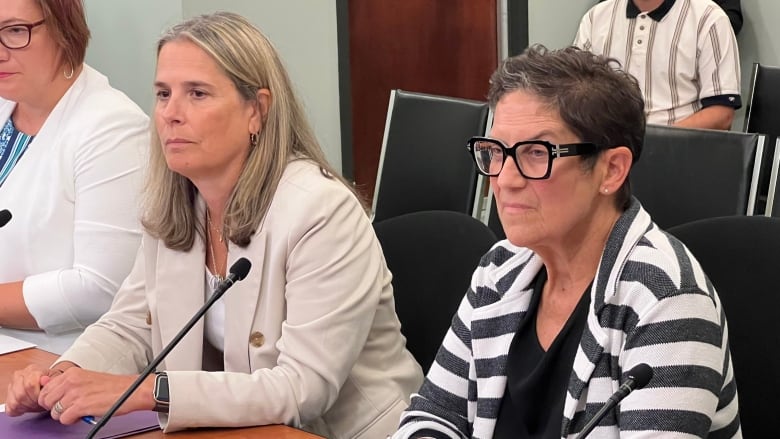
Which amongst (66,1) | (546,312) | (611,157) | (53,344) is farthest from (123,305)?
(611,157)

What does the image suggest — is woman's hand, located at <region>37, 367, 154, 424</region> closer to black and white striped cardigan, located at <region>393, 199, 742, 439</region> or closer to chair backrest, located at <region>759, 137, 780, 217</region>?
black and white striped cardigan, located at <region>393, 199, 742, 439</region>

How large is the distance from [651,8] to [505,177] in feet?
9.45

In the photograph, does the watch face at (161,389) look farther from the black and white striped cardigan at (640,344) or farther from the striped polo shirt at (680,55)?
the striped polo shirt at (680,55)

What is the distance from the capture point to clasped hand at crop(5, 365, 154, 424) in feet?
5.22

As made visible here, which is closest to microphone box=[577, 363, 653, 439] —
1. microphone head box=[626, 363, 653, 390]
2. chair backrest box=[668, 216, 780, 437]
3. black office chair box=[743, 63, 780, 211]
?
microphone head box=[626, 363, 653, 390]

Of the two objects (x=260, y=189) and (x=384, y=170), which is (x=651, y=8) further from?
(x=260, y=189)

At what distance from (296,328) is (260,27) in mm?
2594

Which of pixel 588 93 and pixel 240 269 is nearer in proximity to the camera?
pixel 588 93

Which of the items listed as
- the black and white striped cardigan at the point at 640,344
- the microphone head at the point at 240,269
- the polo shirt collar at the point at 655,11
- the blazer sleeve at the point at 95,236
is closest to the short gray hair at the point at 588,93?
the black and white striped cardigan at the point at 640,344

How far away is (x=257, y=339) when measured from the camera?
181 centimetres

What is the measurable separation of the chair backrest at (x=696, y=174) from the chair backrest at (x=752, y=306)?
0.41 metres

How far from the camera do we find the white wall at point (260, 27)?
3.94m

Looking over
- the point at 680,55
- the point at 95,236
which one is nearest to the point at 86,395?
the point at 95,236

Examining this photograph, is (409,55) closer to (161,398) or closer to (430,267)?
(430,267)
